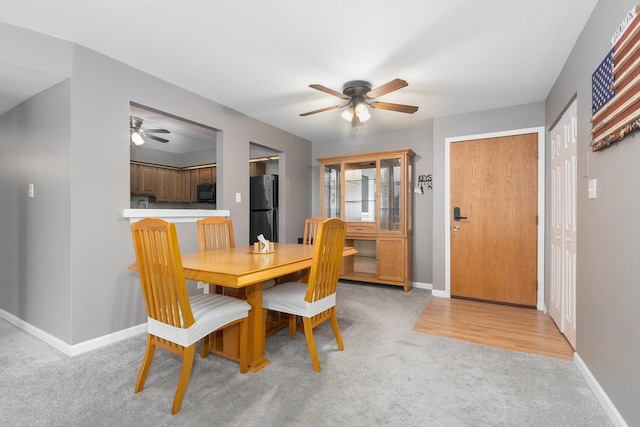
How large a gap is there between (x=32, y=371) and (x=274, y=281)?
176 centimetres

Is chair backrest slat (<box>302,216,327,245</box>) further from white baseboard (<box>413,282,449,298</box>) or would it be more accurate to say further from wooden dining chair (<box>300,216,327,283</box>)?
white baseboard (<box>413,282,449,298</box>)

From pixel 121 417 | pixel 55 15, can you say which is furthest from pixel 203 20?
pixel 121 417

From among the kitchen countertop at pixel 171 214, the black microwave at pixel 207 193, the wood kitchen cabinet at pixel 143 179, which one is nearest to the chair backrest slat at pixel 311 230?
the kitchen countertop at pixel 171 214

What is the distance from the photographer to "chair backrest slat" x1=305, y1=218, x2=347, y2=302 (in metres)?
1.93

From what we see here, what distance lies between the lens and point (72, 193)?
2201 millimetres

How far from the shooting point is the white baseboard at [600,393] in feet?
4.72

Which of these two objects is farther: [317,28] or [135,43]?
[135,43]

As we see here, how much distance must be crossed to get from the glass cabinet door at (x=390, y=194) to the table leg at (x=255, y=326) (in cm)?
256

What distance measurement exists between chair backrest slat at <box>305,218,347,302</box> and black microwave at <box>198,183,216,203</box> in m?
3.94

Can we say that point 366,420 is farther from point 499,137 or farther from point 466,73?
point 499,137

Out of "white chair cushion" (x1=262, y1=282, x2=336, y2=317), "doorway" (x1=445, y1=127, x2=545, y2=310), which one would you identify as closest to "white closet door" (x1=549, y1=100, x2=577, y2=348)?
"doorway" (x1=445, y1=127, x2=545, y2=310)

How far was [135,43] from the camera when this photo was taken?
2.23 m

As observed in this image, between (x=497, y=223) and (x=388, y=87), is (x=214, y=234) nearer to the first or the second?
(x=388, y=87)

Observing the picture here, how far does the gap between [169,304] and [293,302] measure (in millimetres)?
775
